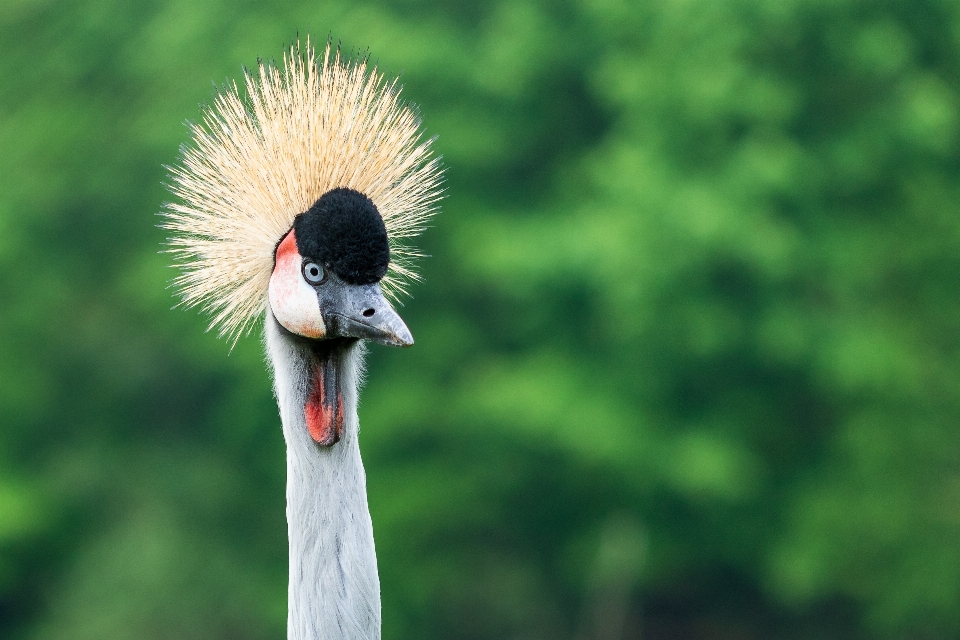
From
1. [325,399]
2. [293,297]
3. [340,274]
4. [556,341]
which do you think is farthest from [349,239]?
[556,341]

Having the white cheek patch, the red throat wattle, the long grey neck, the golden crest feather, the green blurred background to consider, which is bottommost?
the long grey neck

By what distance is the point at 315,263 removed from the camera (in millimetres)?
2801

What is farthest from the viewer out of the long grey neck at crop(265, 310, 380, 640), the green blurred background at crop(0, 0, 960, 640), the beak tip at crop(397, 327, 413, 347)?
the green blurred background at crop(0, 0, 960, 640)

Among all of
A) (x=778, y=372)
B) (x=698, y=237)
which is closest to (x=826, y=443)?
(x=778, y=372)

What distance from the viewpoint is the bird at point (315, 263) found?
2777 millimetres

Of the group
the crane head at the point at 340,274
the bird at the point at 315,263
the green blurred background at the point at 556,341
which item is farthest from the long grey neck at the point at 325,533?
the green blurred background at the point at 556,341

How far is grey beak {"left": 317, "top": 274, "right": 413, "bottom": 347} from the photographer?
2734 mm

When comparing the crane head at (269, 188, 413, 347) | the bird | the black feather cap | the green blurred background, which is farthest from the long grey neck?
the green blurred background

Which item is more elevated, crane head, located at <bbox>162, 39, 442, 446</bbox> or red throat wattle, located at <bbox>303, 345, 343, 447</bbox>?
crane head, located at <bbox>162, 39, 442, 446</bbox>

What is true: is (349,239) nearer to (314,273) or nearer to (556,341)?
(314,273)

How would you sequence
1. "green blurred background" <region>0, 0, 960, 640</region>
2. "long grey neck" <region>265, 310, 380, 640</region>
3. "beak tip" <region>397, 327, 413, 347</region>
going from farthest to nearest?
"green blurred background" <region>0, 0, 960, 640</region>, "long grey neck" <region>265, 310, 380, 640</region>, "beak tip" <region>397, 327, 413, 347</region>

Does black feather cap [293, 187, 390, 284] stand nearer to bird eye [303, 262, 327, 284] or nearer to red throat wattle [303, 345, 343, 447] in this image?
bird eye [303, 262, 327, 284]

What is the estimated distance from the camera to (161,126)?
10602mm

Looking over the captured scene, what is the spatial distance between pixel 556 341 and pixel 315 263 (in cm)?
773
